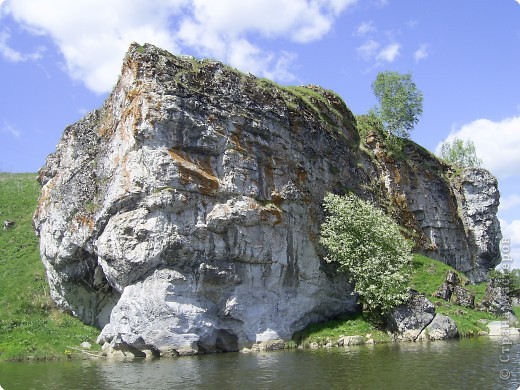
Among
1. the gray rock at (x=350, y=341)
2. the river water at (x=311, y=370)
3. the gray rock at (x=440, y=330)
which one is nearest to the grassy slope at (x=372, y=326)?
the gray rock at (x=350, y=341)

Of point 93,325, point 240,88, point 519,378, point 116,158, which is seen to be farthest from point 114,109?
point 519,378

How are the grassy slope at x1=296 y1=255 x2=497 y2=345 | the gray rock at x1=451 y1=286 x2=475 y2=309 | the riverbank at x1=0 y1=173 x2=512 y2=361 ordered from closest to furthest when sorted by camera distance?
the riverbank at x1=0 y1=173 x2=512 y2=361 → the grassy slope at x1=296 y1=255 x2=497 y2=345 → the gray rock at x1=451 y1=286 x2=475 y2=309

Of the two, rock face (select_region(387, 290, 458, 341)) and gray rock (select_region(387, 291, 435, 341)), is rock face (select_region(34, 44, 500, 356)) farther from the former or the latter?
rock face (select_region(387, 290, 458, 341))

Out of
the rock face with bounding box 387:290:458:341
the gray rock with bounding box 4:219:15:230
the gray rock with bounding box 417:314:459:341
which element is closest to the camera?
the gray rock with bounding box 417:314:459:341

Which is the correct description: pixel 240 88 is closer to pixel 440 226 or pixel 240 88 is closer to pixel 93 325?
pixel 93 325

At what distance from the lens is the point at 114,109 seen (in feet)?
158

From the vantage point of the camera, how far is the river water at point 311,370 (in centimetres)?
2319

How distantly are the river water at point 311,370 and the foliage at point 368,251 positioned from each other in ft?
18.3

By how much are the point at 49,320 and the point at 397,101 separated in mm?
53810

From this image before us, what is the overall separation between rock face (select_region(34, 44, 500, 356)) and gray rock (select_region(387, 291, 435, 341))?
6.90m

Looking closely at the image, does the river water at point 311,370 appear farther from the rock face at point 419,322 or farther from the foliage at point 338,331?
the foliage at point 338,331

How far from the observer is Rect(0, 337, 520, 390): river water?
2319 cm

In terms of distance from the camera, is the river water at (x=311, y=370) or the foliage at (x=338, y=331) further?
the foliage at (x=338, y=331)

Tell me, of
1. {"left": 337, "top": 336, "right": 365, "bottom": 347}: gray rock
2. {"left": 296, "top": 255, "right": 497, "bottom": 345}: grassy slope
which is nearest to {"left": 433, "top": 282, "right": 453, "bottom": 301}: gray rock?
{"left": 296, "top": 255, "right": 497, "bottom": 345}: grassy slope
